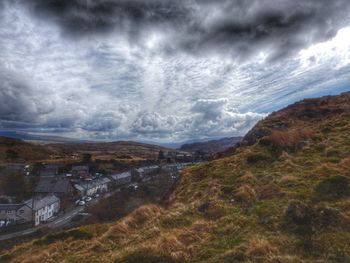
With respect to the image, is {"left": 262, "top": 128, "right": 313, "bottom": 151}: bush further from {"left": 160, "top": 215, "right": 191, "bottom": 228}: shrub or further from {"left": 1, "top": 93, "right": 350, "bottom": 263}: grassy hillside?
{"left": 160, "top": 215, "right": 191, "bottom": 228}: shrub

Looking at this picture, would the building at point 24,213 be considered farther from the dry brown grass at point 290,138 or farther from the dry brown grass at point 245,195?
the dry brown grass at point 245,195

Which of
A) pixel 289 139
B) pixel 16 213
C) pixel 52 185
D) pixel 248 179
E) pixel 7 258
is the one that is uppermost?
pixel 289 139

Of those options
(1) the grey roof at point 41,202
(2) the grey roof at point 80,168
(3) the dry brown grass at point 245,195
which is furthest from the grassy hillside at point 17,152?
(3) the dry brown grass at point 245,195

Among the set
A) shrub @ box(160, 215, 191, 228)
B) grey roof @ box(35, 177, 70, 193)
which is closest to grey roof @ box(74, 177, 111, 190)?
grey roof @ box(35, 177, 70, 193)

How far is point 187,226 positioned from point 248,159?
10.2 meters

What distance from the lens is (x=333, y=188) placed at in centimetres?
1200

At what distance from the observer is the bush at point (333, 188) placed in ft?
37.5

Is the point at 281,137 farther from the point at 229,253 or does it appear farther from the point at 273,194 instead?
the point at 229,253

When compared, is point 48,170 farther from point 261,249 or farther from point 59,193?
point 261,249

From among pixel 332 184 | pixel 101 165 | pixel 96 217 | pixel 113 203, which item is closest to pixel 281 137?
pixel 332 184

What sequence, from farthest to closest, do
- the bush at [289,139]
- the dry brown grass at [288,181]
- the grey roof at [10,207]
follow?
1. the grey roof at [10,207]
2. the bush at [289,139]
3. the dry brown grass at [288,181]

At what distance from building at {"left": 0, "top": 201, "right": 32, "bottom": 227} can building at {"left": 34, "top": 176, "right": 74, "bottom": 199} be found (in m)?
19.6

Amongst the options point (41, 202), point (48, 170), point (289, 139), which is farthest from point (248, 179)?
point (48, 170)

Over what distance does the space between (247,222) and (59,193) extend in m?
86.9
